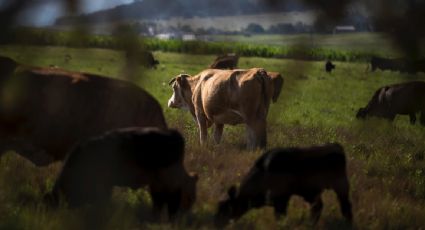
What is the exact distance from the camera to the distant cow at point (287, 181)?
4.57 m

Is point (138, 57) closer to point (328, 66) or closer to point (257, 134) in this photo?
point (328, 66)

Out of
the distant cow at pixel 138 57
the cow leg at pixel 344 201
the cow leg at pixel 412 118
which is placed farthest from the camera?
the cow leg at pixel 412 118

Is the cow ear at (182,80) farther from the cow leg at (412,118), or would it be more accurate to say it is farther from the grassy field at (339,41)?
the grassy field at (339,41)

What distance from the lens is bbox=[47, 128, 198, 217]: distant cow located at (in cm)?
398

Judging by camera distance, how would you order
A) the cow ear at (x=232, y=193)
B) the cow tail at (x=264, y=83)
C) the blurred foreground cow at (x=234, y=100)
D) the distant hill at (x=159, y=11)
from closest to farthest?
the distant hill at (x=159, y=11), the cow ear at (x=232, y=193), the blurred foreground cow at (x=234, y=100), the cow tail at (x=264, y=83)

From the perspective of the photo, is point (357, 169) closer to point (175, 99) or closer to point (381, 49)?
point (381, 49)

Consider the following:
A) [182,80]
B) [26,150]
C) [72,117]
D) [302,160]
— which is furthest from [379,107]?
[26,150]

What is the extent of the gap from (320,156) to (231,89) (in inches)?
215

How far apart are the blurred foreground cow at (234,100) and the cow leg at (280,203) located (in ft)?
14.0

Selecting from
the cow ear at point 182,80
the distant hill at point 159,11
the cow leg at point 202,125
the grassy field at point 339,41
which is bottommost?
the cow leg at point 202,125

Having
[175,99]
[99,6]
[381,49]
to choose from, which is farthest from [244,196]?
[175,99]

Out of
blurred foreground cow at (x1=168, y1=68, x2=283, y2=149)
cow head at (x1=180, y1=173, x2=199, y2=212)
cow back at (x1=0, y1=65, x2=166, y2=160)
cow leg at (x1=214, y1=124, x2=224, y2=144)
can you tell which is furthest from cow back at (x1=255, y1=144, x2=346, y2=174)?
cow leg at (x1=214, y1=124, x2=224, y2=144)

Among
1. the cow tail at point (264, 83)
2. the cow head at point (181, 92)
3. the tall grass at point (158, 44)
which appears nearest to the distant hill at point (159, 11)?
the tall grass at point (158, 44)

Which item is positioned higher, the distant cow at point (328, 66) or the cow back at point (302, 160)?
the distant cow at point (328, 66)
